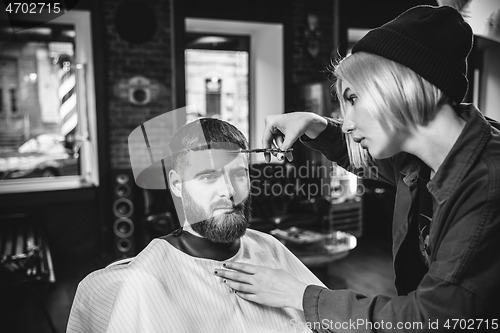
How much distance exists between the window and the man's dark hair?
1.31ft

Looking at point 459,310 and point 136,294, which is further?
point 136,294

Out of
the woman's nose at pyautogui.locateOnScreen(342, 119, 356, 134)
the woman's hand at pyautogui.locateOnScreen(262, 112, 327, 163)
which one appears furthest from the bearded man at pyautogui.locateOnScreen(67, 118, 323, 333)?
the woman's nose at pyautogui.locateOnScreen(342, 119, 356, 134)

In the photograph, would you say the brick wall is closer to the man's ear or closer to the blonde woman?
the man's ear

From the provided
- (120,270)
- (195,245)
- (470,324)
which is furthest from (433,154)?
(120,270)

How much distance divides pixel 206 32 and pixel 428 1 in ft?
8.20

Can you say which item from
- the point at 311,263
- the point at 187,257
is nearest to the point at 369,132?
the point at 187,257

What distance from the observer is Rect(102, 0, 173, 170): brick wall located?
13.3 ft

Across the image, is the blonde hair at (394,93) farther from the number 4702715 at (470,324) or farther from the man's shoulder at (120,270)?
the man's shoulder at (120,270)

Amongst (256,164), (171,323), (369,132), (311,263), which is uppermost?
(369,132)

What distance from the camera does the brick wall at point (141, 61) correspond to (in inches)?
159

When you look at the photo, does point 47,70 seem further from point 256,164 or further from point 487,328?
point 487,328

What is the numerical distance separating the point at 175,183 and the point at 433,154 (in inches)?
30.6

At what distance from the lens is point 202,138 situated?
4.36ft

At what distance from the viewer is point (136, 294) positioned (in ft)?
3.96
